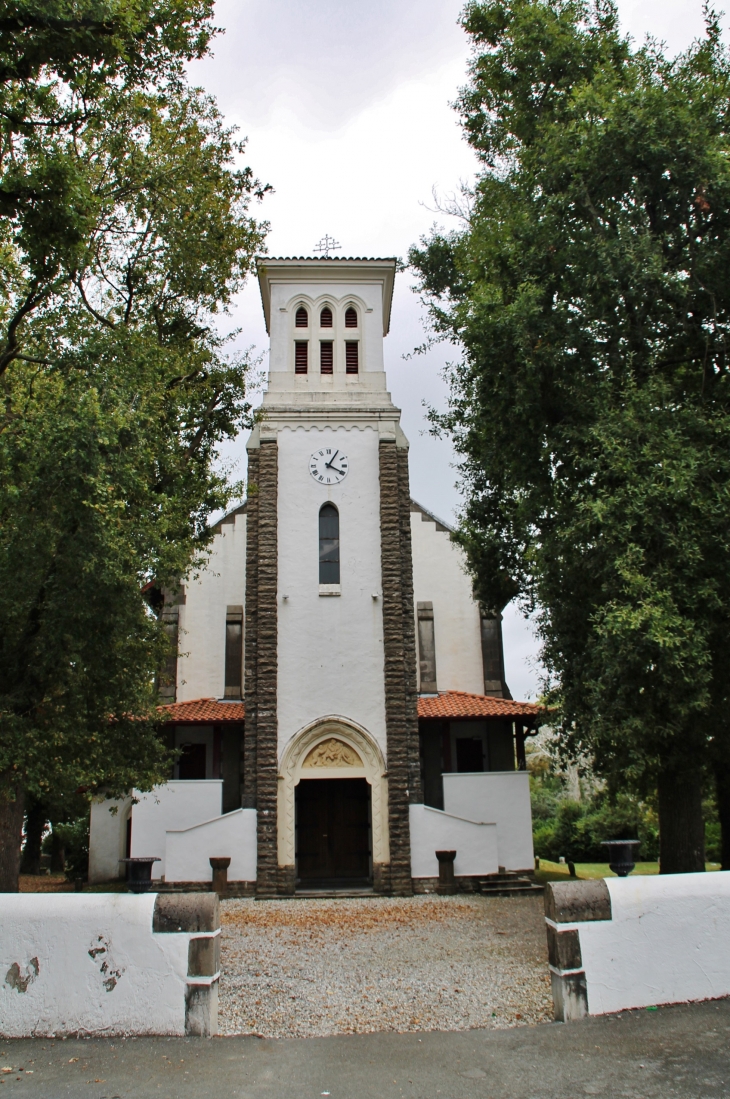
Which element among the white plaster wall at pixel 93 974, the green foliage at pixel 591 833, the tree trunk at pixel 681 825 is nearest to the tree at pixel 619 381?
the tree trunk at pixel 681 825

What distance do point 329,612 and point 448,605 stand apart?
655 centimetres

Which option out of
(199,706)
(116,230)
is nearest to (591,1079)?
(116,230)

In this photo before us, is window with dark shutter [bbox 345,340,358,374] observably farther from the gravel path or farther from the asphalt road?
the asphalt road

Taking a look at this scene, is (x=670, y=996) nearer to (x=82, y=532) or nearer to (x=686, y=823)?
(x=686, y=823)

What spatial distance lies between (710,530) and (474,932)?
6764 mm

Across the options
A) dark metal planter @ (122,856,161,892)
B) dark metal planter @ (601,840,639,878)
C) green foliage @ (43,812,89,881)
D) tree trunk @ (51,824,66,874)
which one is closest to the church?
green foliage @ (43,812,89,881)

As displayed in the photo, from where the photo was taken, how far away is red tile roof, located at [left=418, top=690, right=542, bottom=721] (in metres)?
19.8

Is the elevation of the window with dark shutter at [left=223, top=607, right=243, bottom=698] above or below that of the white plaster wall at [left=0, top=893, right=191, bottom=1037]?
above

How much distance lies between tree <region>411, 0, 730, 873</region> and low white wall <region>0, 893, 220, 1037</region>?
5.76 meters

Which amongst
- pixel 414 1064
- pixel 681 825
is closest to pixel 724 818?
pixel 681 825

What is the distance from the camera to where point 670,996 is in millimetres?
7176

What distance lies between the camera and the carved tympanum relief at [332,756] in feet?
57.9

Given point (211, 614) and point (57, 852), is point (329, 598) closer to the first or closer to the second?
point (211, 614)

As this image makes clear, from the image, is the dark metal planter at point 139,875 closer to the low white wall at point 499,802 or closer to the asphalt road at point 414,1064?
the asphalt road at point 414,1064
